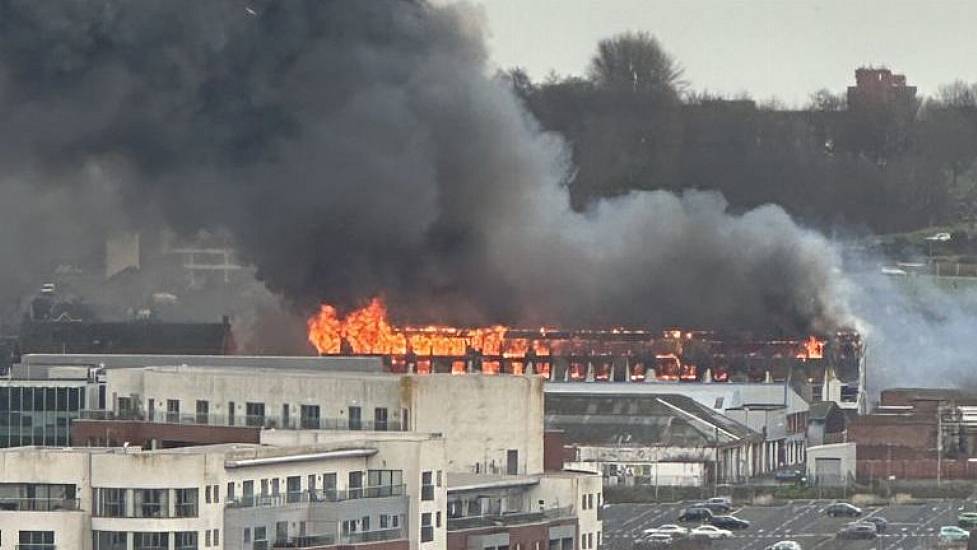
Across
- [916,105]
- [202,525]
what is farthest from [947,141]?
[202,525]

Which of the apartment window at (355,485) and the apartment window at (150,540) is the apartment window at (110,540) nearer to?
the apartment window at (150,540)

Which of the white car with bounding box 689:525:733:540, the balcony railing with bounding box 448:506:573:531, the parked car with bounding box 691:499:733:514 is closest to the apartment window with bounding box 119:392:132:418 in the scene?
the balcony railing with bounding box 448:506:573:531

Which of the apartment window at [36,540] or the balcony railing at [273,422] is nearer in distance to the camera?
the apartment window at [36,540]

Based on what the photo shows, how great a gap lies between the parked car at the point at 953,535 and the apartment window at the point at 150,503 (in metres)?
31.1

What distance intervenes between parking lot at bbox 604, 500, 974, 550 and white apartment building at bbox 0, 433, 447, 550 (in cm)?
2275

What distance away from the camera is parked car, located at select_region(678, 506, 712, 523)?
96.4 m

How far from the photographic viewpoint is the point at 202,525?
63.6 metres

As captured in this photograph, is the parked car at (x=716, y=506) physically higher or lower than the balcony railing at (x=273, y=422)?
lower

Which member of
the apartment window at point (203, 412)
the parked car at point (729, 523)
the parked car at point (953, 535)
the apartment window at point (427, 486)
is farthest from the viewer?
the parked car at point (729, 523)

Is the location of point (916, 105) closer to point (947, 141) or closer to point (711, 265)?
point (947, 141)

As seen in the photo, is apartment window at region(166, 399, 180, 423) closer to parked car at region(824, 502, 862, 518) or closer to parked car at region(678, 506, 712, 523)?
parked car at region(678, 506, 712, 523)

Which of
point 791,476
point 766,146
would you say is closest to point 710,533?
point 791,476

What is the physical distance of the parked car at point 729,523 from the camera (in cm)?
9494

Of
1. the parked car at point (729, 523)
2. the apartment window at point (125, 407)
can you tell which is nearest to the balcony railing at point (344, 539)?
the apartment window at point (125, 407)
